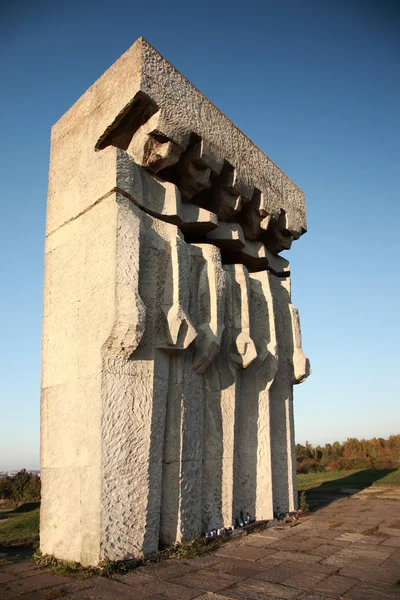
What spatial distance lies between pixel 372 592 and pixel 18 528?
3.87 m

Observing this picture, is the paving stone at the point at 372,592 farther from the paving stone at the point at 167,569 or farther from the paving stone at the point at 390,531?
the paving stone at the point at 390,531

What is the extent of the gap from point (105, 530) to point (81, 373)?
1.18m

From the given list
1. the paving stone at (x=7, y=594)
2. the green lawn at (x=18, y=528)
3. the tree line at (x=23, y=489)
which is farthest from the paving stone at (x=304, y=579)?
the tree line at (x=23, y=489)

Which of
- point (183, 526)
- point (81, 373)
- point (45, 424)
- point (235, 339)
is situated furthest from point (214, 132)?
point (183, 526)

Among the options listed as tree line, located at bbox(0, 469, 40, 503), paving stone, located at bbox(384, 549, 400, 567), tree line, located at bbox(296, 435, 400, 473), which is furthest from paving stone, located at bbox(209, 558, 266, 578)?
tree line, located at bbox(296, 435, 400, 473)

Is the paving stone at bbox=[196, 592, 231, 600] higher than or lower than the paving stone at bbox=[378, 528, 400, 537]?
higher

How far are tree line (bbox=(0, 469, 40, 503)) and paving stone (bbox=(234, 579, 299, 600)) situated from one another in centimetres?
513

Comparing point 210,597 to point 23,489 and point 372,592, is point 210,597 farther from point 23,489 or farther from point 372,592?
point 23,489

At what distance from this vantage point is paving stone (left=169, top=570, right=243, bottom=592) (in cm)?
314

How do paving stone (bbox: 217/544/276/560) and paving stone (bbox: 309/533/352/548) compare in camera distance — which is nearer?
paving stone (bbox: 217/544/276/560)

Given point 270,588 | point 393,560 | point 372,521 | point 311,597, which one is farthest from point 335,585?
point 372,521

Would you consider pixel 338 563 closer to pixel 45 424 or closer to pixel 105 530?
pixel 105 530

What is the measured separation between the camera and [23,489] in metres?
7.84

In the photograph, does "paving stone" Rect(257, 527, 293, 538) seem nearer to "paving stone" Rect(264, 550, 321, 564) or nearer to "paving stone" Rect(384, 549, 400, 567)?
"paving stone" Rect(264, 550, 321, 564)
